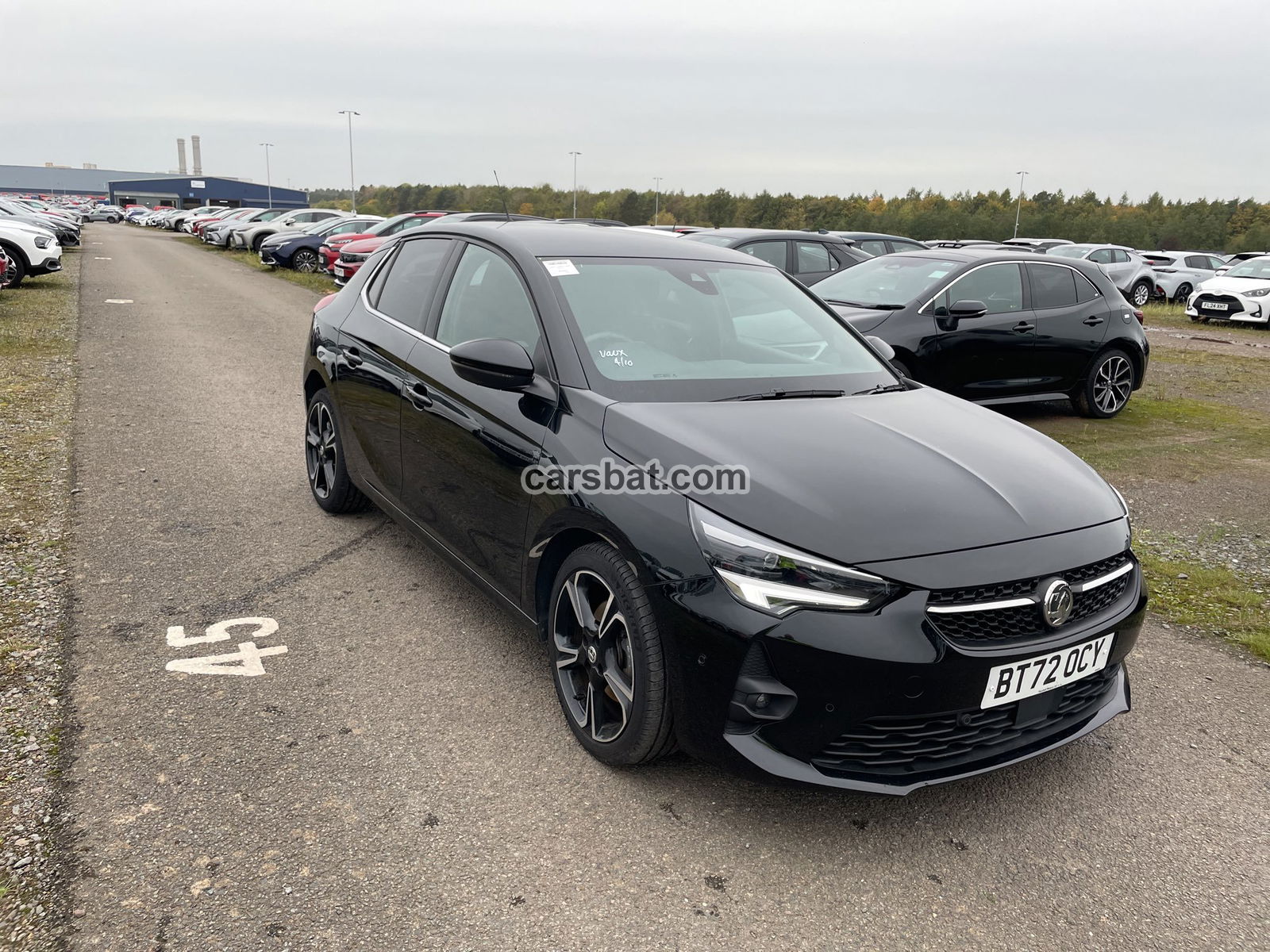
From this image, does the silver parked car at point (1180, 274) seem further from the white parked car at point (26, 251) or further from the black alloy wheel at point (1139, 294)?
the white parked car at point (26, 251)

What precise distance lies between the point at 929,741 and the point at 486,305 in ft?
7.78

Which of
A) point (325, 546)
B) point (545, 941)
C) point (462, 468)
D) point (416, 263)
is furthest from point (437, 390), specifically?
point (545, 941)

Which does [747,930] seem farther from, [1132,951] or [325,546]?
[325,546]

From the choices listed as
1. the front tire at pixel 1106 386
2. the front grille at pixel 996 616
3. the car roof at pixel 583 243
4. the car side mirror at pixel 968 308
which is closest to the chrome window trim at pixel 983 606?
the front grille at pixel 996 616

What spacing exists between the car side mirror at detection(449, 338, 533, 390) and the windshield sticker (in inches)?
18.1

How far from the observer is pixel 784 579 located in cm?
246

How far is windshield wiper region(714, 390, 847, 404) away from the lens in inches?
130

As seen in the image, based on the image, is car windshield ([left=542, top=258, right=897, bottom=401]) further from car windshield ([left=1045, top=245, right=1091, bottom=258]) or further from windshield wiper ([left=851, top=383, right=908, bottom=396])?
car windshield ([left=1045, top=245, right=1091, bottom=258])

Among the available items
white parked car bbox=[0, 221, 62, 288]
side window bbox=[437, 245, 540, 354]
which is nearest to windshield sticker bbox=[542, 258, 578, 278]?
side window bbox=[437, 245, 540, 354]

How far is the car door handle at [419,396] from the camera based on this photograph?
3.84m

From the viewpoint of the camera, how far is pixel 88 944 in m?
2.17

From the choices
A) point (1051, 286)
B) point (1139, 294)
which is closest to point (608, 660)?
point (1051, 286)

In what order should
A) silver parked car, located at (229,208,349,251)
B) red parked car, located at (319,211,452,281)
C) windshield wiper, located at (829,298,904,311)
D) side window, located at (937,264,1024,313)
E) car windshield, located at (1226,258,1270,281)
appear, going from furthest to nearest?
1. silver parked car, located at (229,208,349,251)
2. car windshield, located at (1226,258,1270,281)
3. red parked car, located at (319,211,452,281)
4. side window, located at (937,264,1024,313)
5. windshield wiper, located at (829,298,904,311)

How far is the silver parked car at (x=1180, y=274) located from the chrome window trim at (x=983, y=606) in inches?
1114
